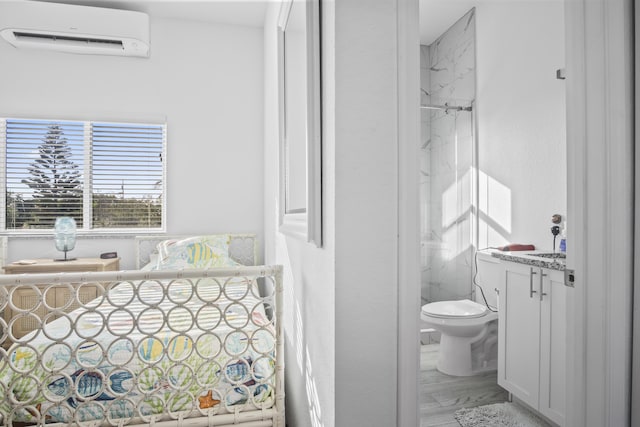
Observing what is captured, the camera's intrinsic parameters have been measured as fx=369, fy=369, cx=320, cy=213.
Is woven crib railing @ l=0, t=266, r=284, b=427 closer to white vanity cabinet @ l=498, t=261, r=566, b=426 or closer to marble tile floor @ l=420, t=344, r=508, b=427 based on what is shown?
marble tile floor @ l=420, t=344, r=508, b=427

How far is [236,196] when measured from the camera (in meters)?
3.47

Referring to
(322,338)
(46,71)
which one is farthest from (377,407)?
(46,71)

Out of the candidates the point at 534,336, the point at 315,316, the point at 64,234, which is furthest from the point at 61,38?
the point at 534,336

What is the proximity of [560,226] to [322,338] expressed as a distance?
5.64ft

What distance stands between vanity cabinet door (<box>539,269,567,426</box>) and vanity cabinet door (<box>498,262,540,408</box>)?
4cm

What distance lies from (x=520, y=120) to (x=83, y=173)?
11.5 feet

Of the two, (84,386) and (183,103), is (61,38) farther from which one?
(84,386)

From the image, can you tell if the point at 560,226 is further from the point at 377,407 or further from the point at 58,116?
the point at 58,116

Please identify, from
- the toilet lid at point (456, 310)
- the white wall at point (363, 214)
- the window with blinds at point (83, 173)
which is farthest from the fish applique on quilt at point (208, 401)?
the window with blinds at point (83, 173)

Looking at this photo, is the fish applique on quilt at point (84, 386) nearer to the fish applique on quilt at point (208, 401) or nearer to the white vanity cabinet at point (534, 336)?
the fish applique on quilt at point (208, 401)

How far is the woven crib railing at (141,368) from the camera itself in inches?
54.7

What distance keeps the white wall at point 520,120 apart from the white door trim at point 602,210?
1177 mm

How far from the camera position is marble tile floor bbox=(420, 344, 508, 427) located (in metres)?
1.93

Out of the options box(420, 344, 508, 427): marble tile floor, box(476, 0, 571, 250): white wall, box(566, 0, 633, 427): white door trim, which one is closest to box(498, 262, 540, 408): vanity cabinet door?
box(420, 344, 508, 427): marble tile floor
